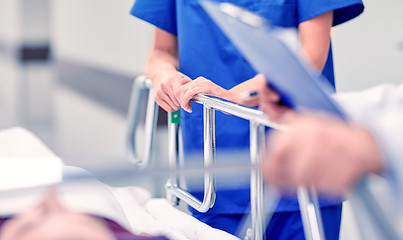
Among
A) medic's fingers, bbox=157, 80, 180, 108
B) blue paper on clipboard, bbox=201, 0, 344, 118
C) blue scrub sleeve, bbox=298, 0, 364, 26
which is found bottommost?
medic's fingers, bbox=157, 80, 180, 108

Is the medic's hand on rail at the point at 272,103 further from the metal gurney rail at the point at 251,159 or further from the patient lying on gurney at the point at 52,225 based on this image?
the patient lying on gurney at the point at 52,225

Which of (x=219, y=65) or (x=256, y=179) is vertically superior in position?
(x=219, y=65)

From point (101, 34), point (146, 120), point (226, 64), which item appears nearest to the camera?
point (226, 64)

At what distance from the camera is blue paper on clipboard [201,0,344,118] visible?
0.45 metres

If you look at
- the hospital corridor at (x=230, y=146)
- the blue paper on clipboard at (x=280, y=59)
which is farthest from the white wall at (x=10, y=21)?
the blue paper on clipboard at (x=280, y=59)

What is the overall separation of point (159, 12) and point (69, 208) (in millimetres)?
743

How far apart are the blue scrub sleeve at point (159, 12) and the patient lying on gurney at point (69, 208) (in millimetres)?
398

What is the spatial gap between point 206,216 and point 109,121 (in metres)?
2.77

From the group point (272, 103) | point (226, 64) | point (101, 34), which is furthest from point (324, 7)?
point (101, 34)

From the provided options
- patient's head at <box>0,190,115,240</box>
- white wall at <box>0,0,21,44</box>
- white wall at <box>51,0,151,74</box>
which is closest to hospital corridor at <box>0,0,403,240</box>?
patient's head at <box>0,190,115,240</box>

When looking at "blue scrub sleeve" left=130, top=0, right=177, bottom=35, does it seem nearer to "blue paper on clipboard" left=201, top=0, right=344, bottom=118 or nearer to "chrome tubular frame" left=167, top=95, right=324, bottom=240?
"chrome tubular frame" left=167, top=95, right=324, bottom=240

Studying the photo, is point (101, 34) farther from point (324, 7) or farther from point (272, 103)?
point (272, 103)

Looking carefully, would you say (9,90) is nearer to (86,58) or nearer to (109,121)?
(86,58)

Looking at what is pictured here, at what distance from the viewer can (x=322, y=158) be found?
1.31ft
